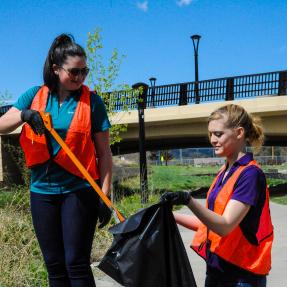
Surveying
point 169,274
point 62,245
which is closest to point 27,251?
point 62,245

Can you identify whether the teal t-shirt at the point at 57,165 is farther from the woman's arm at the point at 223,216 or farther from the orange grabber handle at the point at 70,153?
the woman's arm at the point at 223,216

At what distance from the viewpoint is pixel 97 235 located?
5.74 metres

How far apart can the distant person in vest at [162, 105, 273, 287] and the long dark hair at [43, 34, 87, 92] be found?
1.05 metres

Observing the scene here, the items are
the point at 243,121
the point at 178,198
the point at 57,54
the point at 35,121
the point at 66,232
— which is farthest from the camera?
the point at 57,54

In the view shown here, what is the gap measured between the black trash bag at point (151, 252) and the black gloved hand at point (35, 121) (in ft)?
2.60

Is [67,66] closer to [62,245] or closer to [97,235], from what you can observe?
[62,245]

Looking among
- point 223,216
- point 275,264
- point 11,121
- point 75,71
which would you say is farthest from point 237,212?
point 275,264

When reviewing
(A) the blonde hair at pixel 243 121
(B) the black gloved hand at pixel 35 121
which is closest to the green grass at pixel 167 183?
(B) the black gloved hand at pixel 35 121

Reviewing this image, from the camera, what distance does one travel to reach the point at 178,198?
1.89m

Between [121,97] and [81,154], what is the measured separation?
29.2ft

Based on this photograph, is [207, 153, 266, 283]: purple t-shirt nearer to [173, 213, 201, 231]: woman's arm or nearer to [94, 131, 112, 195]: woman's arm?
[173, 213, 201, 231]: woman's arm

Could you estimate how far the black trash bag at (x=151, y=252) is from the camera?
2.03 metres

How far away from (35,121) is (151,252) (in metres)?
1.01

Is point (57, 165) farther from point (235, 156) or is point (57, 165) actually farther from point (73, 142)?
point (235, 156)
